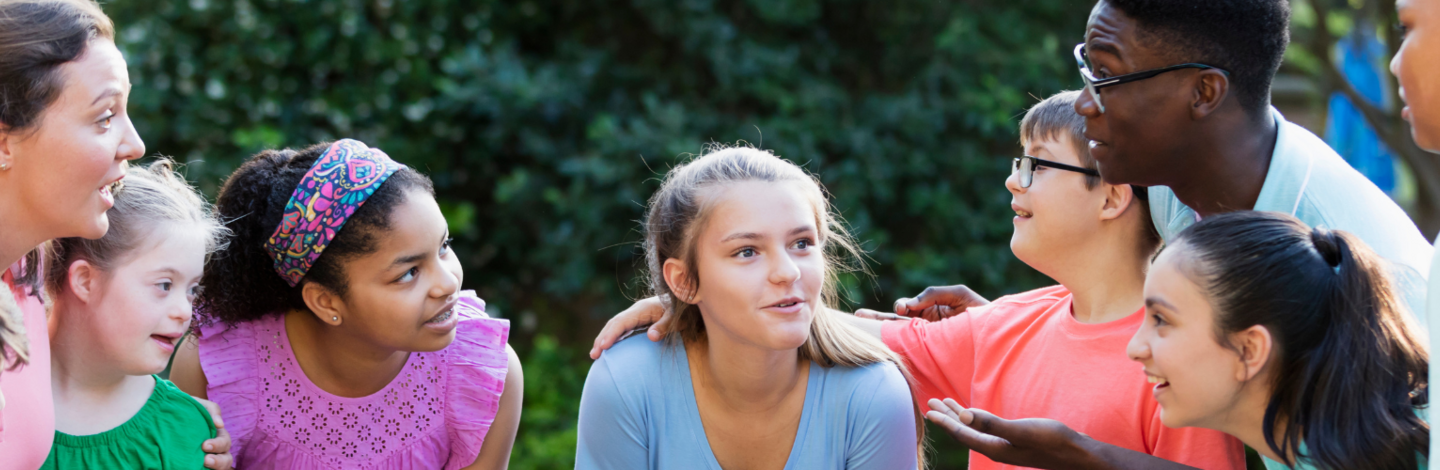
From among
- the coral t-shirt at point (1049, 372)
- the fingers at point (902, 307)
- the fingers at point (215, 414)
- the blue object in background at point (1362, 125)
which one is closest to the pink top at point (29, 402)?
the fingers at point (215, 414)

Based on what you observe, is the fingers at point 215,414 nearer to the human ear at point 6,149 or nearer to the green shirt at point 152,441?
the green shirt at point 152,441

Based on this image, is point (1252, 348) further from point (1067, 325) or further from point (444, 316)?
point (444, 316)

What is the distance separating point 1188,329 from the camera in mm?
1845

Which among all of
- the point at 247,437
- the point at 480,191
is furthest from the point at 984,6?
the point at 247,437

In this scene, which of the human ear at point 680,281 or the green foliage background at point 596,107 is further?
the green foliage background at point 596,107

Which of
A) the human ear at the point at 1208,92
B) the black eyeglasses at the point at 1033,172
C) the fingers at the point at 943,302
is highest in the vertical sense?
the human ear at the point at 1208,92

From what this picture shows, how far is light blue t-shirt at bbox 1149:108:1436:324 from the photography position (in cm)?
197

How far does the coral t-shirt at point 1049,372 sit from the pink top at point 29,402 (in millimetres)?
1802

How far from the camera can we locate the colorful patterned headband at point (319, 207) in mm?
2342

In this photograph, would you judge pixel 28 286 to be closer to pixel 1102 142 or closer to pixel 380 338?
pixel 380 338

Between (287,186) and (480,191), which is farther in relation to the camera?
(480,191)

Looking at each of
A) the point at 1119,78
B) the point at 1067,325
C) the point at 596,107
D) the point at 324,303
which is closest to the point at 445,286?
the point at 324,303

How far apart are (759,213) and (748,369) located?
0.36 m

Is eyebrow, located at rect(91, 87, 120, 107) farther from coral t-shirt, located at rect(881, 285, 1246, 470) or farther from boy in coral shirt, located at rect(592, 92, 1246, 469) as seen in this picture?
coral t-shirt, located at rect(881, 285, 1246, 470)
